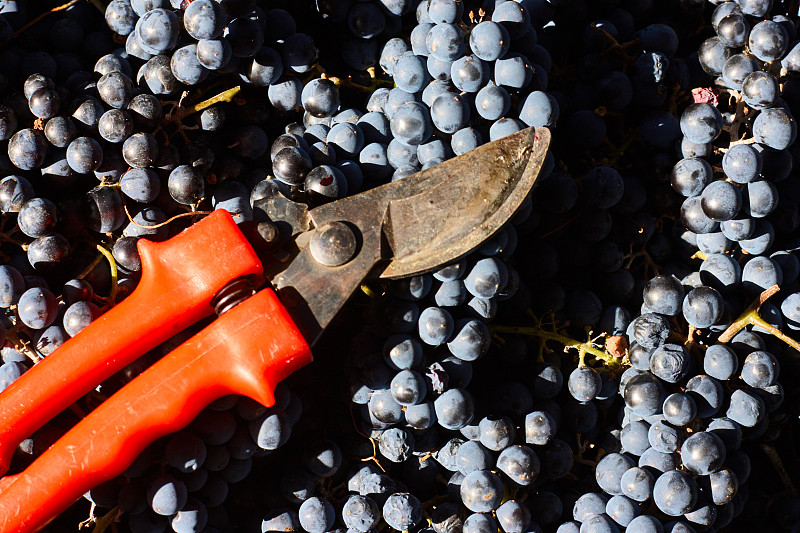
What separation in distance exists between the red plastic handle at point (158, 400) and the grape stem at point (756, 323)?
0.77m

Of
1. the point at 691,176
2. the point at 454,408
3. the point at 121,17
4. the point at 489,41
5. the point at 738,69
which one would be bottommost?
the point at 454,408

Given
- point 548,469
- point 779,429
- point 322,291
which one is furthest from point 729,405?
point 322,291

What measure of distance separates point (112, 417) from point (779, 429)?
4.06 ft

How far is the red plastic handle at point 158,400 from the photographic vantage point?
109cm

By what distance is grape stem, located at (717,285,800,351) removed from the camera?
1351 mm

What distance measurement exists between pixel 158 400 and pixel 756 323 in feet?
3.38

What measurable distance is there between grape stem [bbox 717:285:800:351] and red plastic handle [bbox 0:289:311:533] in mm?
774

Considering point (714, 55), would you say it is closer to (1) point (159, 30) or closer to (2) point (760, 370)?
(2) point (760, 370)

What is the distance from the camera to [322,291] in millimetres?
1180

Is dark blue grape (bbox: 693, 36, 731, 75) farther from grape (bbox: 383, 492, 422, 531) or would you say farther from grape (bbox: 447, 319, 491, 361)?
grape (bbox: 383, 492, 422, 531)

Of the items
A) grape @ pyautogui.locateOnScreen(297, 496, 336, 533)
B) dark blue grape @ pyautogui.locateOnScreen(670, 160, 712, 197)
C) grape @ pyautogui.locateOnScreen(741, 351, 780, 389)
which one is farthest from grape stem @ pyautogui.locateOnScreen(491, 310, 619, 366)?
grape @ pyautogui.locateOnScreen(297, 496, 336, 533)

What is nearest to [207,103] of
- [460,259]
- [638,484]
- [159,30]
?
[159,30]

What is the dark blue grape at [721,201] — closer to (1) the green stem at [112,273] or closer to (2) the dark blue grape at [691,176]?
(2) the dark blue grape at [691,176]

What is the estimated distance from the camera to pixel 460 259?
1.21 meters
